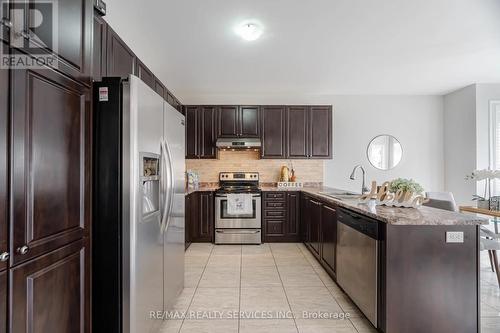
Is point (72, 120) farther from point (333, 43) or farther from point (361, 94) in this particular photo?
point (361, 94)

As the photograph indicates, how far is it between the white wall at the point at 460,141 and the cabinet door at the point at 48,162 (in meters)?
5.56

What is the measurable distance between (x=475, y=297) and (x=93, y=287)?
94.7 inches

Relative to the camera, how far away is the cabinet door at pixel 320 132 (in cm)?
507

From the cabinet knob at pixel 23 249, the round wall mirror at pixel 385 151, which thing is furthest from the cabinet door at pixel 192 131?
the cabinet knob at pixel 23 249

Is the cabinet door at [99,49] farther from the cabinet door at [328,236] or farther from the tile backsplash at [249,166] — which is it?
the tile backsplash at [249,166]

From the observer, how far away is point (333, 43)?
3.13m

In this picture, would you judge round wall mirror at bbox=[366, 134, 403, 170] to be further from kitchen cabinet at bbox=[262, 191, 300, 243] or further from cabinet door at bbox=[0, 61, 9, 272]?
cabinet door at bbox=[0, 61, 9, 272]

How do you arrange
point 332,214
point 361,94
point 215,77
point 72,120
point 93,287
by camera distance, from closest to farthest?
point 72,120
point 93,287
point 332,214
point 215,77
point 361,94

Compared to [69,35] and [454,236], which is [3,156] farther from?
[454,236]

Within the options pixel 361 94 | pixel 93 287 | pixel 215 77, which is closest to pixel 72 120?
pixel 93 287

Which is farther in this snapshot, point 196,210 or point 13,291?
point 196,210

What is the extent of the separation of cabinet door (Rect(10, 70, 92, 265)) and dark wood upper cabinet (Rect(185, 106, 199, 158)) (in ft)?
11.9

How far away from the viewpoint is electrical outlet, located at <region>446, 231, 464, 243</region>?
6.06ft

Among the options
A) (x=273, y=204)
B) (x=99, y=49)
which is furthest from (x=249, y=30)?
(x=273, y=204)
